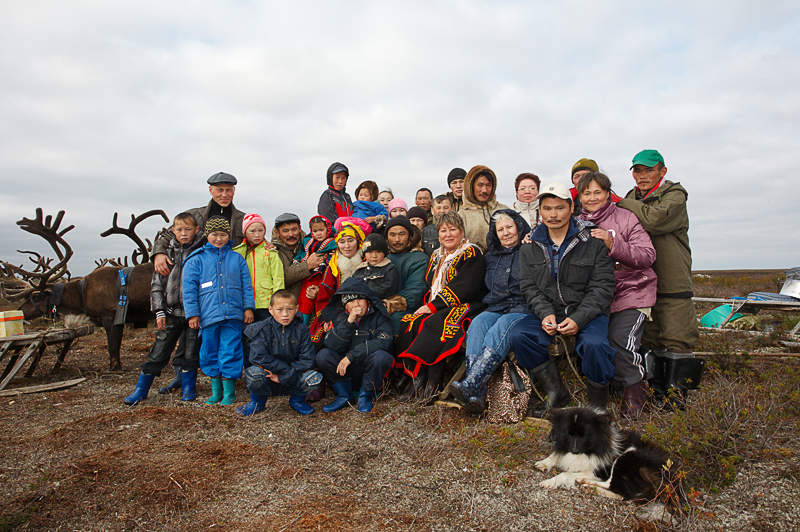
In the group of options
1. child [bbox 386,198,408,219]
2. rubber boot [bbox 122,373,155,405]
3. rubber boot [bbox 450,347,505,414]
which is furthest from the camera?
child [bbox 386,198,408,219]

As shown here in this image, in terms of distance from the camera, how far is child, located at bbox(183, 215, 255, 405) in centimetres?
468

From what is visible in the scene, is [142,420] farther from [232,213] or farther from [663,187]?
[663,187]

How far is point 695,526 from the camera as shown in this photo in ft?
7.36

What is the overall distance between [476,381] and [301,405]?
1801mm

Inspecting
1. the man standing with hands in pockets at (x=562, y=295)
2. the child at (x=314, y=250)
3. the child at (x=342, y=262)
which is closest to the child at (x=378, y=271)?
the child at (x=342, y=262)

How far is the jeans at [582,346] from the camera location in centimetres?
347

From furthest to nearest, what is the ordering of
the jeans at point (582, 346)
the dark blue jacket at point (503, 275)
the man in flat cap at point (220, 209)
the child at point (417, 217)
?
the child at point (417, 217) < the man in flat cap at point (220, 209) < the dark blue jacket at point (503, 275) < the jeans at point (582, 346)

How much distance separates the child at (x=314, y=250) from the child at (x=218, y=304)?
2.48 ft

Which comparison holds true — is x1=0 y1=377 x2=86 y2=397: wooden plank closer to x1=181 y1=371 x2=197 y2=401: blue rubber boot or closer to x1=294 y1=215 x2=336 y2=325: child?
x1=181 y1=371 x2=197 y2=401: blue rubber boot

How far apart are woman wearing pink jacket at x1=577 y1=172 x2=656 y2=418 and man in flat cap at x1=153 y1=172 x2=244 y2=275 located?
3.94 m

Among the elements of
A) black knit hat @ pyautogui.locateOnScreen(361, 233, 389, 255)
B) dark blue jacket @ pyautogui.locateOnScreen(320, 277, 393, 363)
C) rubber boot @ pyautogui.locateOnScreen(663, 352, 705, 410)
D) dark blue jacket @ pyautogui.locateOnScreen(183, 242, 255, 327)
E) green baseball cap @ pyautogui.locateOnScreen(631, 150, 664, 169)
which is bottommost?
rubber boot @ pyautogui.locateOnScreen(663, 352, 705, 410)

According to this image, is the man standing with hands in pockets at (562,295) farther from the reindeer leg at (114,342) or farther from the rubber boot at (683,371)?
the reindeer leg at (114,342)

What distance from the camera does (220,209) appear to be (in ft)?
18.0

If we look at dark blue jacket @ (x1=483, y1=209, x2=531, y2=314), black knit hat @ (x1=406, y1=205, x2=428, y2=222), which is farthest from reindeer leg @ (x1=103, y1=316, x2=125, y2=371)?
dark blue jacket @ (x1=483, y1=209, x2=531, y2=314)
